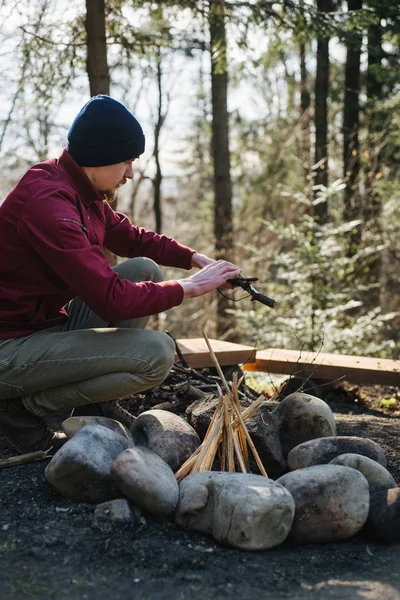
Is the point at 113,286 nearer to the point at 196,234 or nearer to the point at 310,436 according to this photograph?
the point at 310,436

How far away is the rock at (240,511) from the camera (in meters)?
2.62

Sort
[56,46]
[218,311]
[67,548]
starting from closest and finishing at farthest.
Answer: [67,548] < [56,46] < [218,311]

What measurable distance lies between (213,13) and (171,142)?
10.9m

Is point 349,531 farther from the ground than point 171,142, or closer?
closer

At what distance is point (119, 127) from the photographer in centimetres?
336

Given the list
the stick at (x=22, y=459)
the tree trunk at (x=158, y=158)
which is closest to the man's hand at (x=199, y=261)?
the stick at (x=22, y=459)

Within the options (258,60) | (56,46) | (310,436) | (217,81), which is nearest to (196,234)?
(217,81)

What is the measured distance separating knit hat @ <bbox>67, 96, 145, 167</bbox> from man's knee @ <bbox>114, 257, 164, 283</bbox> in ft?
2.35

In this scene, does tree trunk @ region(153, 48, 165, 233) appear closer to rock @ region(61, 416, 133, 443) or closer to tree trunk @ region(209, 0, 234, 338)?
tree trunk @ region(209, 0, 234, 338)

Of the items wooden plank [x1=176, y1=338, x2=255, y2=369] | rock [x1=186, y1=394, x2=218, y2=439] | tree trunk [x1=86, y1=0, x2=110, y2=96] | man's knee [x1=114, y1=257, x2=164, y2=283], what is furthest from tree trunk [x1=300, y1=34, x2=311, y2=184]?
rock [x1=186, y1=394, x2=218, y2=439]

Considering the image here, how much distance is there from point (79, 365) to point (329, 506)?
4.46 ft

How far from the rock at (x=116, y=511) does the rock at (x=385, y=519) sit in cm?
96

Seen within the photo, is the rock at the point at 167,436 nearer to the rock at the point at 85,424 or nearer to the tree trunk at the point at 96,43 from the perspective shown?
the rock at the point at 85,424

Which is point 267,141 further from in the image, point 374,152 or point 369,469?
point 369,469
